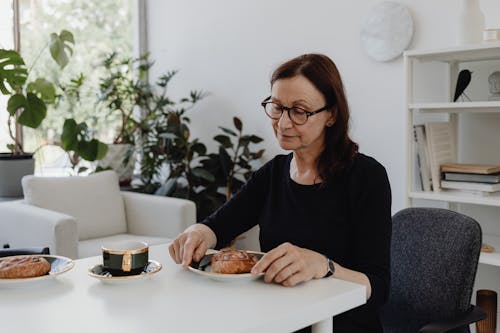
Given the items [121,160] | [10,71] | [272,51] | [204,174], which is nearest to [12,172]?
[10,71]

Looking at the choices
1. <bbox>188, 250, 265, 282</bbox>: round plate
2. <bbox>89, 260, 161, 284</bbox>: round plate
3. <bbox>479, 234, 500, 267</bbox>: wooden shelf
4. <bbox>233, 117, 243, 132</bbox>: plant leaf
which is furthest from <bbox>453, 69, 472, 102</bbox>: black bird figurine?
<bbox>89, 260, 161, 284</bbox>: round plate

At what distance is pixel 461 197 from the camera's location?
258 centimetres

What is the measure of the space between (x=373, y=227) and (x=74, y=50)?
11.7 ft

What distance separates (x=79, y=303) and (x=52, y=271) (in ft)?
0.63

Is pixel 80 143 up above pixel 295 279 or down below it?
above

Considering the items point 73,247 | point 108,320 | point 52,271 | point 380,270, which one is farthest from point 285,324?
point 73,247

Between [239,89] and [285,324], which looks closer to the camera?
[285,324]

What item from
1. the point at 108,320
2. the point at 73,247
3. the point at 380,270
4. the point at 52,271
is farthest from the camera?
the point at 73,247

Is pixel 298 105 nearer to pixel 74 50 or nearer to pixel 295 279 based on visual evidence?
pixel 295 279

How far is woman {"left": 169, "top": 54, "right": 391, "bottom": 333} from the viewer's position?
145 centimetres

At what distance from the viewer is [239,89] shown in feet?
13.3

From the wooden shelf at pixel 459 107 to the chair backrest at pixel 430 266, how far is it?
2.97ft

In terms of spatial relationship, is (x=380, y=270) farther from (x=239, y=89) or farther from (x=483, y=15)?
(x=239, y=89)

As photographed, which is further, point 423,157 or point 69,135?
point 69,135
